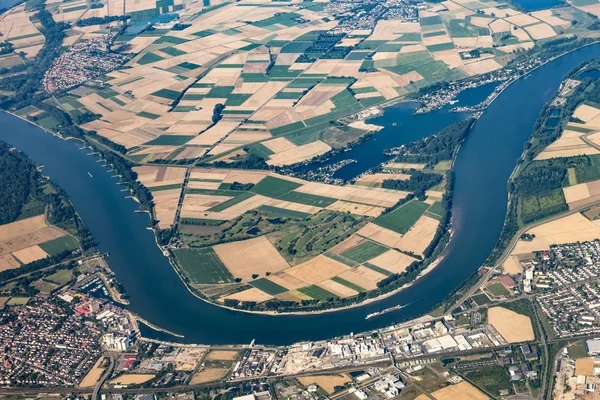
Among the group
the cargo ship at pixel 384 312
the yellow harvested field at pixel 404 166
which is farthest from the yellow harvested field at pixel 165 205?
the cargo ship at pixel 384 312

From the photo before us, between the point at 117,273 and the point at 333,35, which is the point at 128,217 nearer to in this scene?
the point at 117,273

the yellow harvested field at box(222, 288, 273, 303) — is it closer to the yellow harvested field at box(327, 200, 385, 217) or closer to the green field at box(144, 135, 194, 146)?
the yellow harvested field at box(327, 200, 385, 217)

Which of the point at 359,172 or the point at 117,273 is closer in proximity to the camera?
the point at 117,273

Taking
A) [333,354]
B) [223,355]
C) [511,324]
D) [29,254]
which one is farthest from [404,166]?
[29,254]

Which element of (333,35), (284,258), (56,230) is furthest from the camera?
(333,35)

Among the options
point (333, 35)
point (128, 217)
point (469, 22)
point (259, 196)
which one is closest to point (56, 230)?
point (128, 217)
